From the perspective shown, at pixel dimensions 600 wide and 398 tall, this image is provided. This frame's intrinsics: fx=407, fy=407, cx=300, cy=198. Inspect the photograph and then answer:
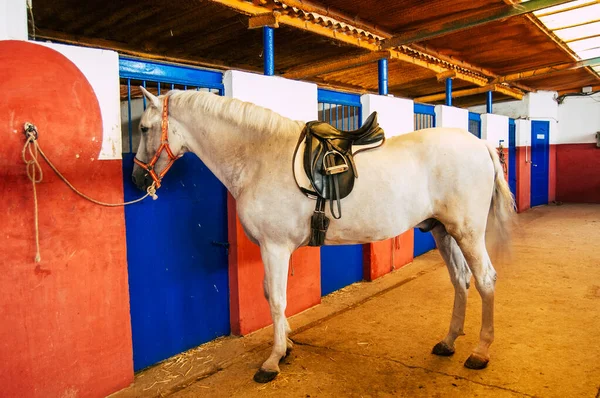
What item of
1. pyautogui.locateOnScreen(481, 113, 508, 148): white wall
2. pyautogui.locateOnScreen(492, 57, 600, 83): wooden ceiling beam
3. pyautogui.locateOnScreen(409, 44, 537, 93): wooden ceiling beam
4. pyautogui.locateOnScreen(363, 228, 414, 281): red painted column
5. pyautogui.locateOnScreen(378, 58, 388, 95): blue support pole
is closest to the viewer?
pyautogui.locateOnScreen(363, 228, 414, 281): red painted column

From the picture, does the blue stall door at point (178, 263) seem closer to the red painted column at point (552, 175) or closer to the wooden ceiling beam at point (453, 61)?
the wooden ceiling beam at point (453, 61)

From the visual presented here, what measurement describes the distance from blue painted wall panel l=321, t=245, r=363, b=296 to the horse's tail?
1.64 m

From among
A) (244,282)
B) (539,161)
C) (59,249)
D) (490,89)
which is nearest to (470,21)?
(244,282)

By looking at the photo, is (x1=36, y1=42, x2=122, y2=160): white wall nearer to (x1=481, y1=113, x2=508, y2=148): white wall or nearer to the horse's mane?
the horse's mane

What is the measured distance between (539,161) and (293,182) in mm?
9955

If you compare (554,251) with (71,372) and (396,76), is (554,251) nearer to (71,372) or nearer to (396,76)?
Answer: (396,76)

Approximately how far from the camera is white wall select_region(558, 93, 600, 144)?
1027 cm

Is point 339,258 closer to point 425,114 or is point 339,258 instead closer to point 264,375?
point 264,375

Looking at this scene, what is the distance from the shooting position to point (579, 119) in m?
10.5

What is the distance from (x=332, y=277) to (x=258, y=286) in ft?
3.81

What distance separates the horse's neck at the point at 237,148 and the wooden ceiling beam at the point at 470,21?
2.73 m

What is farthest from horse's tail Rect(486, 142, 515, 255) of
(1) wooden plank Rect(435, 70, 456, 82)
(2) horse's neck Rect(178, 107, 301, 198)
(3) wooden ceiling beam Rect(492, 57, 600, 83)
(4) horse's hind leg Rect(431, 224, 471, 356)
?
(3) wooden ceiling beam Rect(492, 57, 600, 83)

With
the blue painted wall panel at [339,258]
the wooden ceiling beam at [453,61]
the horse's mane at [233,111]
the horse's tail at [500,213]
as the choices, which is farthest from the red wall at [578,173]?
the horse's mane at [233,111]

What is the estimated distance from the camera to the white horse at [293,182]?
2459 millimetres
